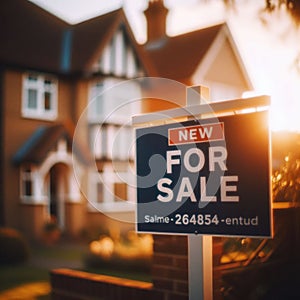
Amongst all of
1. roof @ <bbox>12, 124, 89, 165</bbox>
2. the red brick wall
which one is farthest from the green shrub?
the red brick wall

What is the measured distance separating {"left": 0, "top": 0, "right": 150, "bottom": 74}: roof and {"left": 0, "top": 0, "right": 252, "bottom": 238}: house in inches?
1.7

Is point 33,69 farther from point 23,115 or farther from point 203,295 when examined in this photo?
point 203,295

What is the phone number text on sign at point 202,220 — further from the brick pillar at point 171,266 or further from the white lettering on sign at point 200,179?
the brick pillar at point 171,266

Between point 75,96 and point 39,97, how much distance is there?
5.17ft

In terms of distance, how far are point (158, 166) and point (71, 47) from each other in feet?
56.3

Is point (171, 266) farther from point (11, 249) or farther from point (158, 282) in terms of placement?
point (11, 249)

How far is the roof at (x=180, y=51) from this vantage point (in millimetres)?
19936

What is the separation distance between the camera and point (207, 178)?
2.91 meters

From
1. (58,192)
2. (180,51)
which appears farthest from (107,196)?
(180,51)

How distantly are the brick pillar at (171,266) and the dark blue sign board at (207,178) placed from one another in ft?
2.82

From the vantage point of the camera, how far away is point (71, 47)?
1953 centimetres

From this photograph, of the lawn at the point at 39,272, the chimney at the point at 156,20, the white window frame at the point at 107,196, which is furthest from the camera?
the chimney at the point at 156,20

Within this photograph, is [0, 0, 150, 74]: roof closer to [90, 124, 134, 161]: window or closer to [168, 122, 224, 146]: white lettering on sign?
[90, 124, 134, 161]: window

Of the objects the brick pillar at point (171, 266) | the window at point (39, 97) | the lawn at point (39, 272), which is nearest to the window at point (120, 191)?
the window at point (39, 97)
